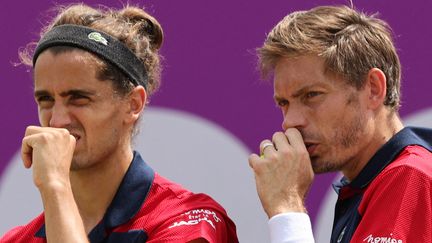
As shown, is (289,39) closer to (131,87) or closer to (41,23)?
(131,87)

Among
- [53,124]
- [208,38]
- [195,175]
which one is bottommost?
[195,175]

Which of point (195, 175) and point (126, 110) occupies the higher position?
point (126, 110)

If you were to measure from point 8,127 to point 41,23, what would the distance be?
1.74 feet

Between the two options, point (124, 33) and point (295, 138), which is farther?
point (124, 33)

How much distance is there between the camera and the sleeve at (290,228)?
3119 mm

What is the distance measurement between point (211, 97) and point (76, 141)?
1331 mm

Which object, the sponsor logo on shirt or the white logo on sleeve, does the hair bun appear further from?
the sponsor logo on shirt

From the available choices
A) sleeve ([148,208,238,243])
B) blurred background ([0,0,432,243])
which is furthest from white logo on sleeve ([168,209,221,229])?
blurred background ([0,0,432,243])

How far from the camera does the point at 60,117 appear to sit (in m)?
3.52

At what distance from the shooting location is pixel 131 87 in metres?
3.70

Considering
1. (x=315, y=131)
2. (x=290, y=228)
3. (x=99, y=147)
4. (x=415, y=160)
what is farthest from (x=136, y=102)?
(x=415, y=160)

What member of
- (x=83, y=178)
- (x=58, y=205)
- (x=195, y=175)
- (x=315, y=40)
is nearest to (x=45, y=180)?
(x=58, y=205)

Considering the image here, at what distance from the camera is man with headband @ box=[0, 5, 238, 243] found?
340cm

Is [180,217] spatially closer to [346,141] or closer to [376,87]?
[346,141]
